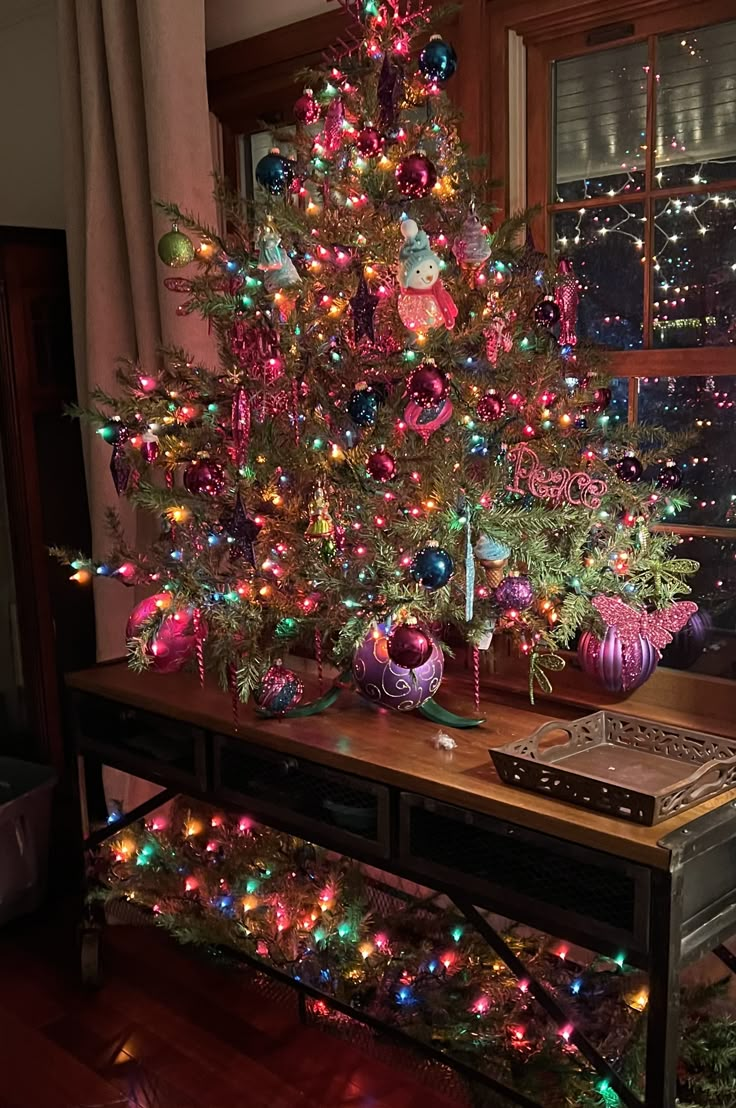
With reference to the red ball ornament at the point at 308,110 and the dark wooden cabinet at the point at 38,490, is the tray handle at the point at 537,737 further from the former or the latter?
the dark wooden cabinet at the point at 38,490

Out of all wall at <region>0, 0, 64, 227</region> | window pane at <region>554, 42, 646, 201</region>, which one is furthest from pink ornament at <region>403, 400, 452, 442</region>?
wall at <region>0, 0, 64, 227</region>

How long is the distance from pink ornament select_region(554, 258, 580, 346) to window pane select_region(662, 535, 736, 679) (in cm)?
55

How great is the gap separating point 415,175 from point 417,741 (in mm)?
1045

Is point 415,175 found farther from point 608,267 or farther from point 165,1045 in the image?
point 165,1045

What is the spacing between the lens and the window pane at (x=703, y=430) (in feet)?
7.45

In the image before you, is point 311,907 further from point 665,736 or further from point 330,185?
point 330,185

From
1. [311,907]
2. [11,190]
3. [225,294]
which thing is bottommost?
[311,907]


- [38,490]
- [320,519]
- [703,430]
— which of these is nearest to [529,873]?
[320,519]

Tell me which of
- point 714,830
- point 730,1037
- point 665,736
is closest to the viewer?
point 714,830

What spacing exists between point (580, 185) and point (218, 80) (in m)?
1.18

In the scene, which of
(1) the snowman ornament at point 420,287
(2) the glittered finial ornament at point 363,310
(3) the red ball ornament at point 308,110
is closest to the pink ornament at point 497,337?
(1) the snowman ornament at point 420,287

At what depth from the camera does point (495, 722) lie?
83.7 inches

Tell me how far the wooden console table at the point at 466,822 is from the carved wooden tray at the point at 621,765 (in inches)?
1.0

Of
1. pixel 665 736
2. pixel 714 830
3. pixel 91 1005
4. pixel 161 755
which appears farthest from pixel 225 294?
pixel 91 1005
